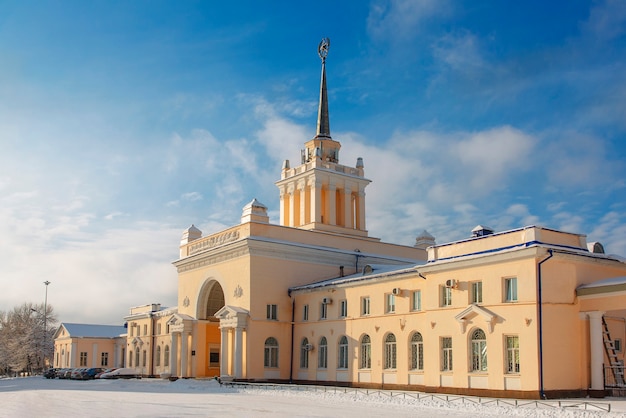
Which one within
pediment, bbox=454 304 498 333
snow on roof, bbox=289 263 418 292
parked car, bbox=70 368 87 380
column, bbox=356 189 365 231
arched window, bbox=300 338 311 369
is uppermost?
column, bbox=356 189 365 231

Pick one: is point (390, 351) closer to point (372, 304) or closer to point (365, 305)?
point (372, 304)

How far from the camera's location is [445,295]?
102ft

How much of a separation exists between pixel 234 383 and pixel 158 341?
68.6ft

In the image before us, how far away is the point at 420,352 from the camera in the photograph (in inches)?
1278

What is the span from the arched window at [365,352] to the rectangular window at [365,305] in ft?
3.68

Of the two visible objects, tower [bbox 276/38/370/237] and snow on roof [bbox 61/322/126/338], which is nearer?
tower [bbox 276/38/370/237]

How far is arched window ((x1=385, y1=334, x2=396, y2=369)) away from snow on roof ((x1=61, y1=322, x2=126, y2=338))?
166 ft

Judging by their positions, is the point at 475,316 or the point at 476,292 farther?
the point at 476,292

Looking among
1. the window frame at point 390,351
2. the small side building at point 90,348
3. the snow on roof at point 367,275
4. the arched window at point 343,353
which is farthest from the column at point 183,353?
the small side building at point 90,348

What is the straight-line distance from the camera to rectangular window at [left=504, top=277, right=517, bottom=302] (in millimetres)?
27953

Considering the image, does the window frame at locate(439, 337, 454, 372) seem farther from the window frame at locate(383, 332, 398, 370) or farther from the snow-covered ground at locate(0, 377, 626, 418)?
the snow-covered ground at locate(0, 377, 626, 418)

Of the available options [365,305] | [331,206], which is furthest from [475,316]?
[331,206]

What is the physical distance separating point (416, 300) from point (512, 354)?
20.8 feet

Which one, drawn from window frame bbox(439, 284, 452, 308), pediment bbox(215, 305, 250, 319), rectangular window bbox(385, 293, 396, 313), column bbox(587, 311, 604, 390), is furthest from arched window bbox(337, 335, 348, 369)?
column bbox(587, 311, 604, 390)
